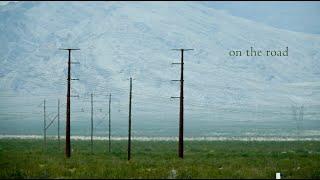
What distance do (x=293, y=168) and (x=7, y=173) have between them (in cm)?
1415

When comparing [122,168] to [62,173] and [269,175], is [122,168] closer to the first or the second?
[62,173]

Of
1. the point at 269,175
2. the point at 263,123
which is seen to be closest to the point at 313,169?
the point at 269,175

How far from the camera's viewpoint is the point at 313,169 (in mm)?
28609

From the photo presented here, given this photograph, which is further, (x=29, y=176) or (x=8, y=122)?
(x=8, y=122)

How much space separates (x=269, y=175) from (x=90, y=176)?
26.3ft

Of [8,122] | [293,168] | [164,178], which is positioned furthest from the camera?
[8,122]

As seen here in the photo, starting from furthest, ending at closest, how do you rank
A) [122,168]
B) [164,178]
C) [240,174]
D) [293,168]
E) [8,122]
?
[8,122]
[293,168]
[122,168]
[240,174]
[164,178]

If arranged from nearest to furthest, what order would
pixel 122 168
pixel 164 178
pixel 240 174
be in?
1. pixel 164 178
2. pixel 240 174
3. pixel 122 168

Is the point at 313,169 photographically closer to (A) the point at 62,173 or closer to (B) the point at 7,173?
(A) the point at 62,173

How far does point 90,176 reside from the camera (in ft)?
82.1

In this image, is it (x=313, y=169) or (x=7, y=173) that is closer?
(x=7, y=173)

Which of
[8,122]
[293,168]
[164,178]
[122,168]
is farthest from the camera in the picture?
[8,122]

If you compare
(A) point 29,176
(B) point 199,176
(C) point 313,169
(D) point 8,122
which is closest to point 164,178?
(B) point 199,176

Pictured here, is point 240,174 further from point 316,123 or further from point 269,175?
point 316,123
